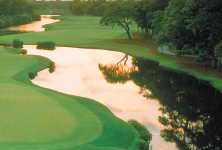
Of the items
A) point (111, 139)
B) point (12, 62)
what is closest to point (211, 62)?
point (12, 62)

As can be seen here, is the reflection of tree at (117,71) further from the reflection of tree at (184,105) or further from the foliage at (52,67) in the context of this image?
the foliage at (52,67)

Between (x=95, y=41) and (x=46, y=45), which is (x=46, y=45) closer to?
(x=46, y=45)

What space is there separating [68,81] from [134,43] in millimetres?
30827

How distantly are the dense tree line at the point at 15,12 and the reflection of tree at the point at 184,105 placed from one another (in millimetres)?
77993

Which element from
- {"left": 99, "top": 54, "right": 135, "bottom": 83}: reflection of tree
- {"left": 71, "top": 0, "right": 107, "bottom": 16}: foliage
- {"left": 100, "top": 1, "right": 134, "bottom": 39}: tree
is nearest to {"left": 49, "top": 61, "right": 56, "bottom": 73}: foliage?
{"left": 99, "top": 54, "right": 135, "bottom": 83}: reflection of tree

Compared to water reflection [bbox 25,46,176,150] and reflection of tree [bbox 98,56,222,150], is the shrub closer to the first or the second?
water reflection [bbox 25,46,176,150]

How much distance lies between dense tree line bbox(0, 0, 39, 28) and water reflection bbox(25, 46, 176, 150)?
6373 centimetres

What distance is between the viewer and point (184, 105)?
34188 millimetres

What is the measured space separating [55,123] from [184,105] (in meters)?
12.5

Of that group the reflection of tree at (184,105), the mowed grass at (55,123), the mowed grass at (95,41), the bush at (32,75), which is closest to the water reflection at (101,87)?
the bush at (32,75)

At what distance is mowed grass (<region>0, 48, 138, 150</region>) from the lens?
22.1 metres

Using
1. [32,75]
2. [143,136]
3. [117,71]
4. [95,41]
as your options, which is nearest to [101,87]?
[32,75]

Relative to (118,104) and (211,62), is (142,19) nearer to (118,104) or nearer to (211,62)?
(211,62)

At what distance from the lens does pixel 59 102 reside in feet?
101
